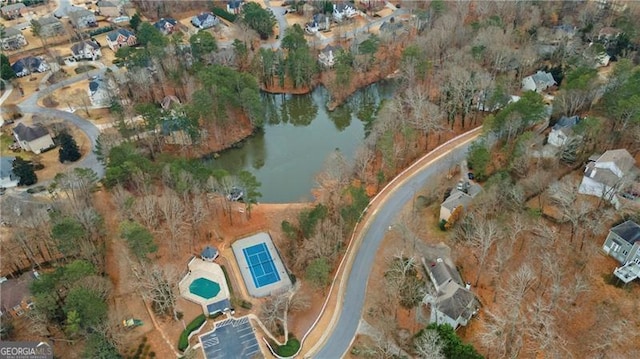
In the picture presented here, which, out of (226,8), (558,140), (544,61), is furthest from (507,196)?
(226,8)

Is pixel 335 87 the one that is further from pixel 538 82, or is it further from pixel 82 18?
pixel 82 18

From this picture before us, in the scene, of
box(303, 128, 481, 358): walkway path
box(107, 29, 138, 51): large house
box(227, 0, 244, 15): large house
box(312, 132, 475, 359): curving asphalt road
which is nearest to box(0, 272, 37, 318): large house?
box(303, 128, 481, 358): walkway path

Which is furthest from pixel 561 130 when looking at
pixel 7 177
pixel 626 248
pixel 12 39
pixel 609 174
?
pixel 12 39

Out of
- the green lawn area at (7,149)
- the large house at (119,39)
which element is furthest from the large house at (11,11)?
the green lawn area at (7,149)

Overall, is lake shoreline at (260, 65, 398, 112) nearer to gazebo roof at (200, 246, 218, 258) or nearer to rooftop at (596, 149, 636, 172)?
gazebo roof at (200, 246, 218, 258)

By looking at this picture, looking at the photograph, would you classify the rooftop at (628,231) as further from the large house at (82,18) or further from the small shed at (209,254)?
the large house at (82,18)

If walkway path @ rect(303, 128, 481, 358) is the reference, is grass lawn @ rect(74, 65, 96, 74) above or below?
above

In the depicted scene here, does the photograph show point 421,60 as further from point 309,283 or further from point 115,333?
point 115,333
